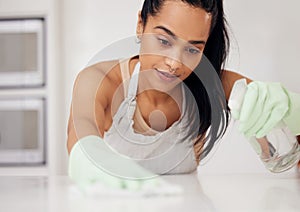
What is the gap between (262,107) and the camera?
0.99m

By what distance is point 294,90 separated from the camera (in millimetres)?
1204

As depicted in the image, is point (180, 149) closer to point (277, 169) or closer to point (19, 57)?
point (277, 169)

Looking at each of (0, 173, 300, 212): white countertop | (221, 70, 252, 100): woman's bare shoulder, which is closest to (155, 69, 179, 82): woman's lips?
(221, 70, 252, 100): woman's bare shoulder

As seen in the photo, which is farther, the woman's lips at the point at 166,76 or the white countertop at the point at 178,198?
the woman's lips at the point at 166,76

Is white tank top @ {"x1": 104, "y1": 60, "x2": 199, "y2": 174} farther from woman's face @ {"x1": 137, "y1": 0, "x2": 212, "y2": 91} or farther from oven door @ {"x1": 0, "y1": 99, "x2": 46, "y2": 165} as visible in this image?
oven door @ {"x1": 0, "y1": 99, "x2": 46, "y2": 165}

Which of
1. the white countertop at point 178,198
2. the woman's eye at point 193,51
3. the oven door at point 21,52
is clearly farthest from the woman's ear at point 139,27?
the white countertop at point 178,198

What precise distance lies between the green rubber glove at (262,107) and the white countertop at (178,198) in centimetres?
11

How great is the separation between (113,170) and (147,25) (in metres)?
0.37

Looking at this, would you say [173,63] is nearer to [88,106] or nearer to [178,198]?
[88,106]

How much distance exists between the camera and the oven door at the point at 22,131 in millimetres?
1241

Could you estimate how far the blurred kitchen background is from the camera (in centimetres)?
120

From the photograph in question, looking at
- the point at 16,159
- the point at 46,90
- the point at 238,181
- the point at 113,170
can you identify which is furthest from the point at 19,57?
the point at 238,181

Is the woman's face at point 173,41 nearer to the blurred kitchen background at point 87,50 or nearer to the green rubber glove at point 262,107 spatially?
the blurred kitchen background at point 87,50

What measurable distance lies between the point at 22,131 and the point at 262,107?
0.60 m
